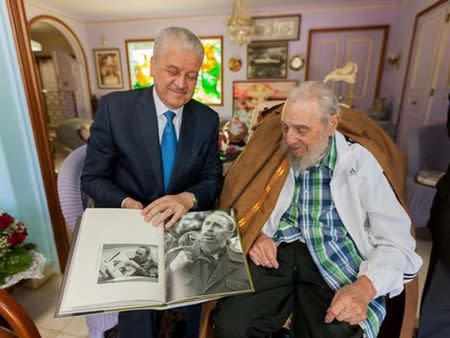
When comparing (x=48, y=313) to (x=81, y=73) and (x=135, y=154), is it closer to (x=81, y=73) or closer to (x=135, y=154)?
(x=135, y=154)

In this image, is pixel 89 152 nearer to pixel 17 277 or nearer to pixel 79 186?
pixel 79 186

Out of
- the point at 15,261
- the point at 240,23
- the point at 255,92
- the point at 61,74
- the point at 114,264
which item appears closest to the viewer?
the point at 114,264

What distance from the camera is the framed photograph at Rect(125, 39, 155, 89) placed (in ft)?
17.2

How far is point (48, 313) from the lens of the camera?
1495 mm

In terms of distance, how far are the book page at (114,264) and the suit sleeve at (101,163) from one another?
0.16 m

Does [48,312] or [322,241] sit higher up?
[322,241]

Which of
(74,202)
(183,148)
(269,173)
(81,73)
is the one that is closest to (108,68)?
(81,73)

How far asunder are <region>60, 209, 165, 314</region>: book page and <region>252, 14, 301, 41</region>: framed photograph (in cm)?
471

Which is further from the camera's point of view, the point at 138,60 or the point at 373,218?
the point at 138,60

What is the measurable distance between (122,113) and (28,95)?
2.65 feet

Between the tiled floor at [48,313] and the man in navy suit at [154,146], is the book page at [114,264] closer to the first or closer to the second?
the man in navy suit at [154,146]

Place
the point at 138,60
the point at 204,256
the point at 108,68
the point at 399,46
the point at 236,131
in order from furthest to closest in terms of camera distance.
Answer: the point at 108,68 < the point at 138,60 < the point at 399,46 < the point at 236,131 < the point at 204,256

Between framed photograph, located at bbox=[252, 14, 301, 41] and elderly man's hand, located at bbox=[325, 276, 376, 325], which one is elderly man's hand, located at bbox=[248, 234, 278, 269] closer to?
Result: elderly man's hand, located at bbox=[325, 276, 376, 325]

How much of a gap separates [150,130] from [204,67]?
451 cm
